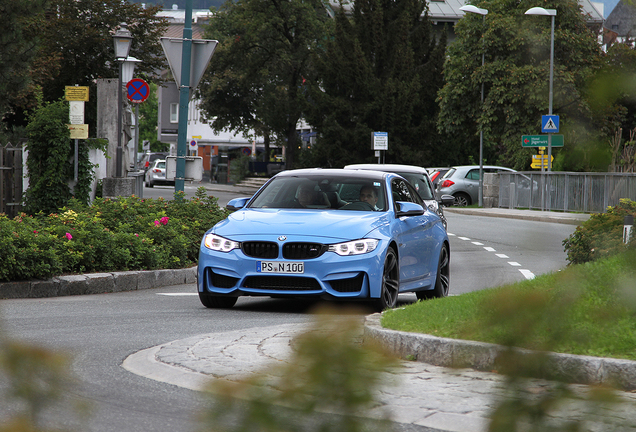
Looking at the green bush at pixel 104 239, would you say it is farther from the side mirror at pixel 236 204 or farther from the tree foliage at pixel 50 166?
the tree foliage at pixel 50 166

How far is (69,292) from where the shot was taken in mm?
10258

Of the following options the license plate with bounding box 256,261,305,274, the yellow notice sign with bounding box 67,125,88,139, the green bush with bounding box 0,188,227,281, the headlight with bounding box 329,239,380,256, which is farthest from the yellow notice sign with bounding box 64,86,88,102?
the headlight with bounding box 329,239,380,256

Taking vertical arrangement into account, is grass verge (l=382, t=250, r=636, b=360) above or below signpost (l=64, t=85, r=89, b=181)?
below

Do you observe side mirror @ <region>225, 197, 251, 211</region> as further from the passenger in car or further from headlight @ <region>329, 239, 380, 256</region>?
headlight @ <region>329, 239, 380, 256</region>

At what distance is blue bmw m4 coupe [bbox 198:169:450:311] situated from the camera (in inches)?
333

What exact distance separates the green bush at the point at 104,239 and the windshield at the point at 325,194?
2.37m

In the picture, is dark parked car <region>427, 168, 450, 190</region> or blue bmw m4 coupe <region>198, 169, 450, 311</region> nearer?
blue bmw m4 coupe <region>198, 169, 450, 311</region>

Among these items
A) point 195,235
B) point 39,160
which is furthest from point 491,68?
point 195,235

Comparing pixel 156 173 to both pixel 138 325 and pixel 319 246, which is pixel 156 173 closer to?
pixel 319 246

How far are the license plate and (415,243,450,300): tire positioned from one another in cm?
232

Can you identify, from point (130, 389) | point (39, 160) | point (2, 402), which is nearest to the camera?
point (2, 402)

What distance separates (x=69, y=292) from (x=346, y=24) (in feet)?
145

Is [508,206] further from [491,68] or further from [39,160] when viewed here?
[39,160]

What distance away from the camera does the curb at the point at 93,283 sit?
9.94 meters
